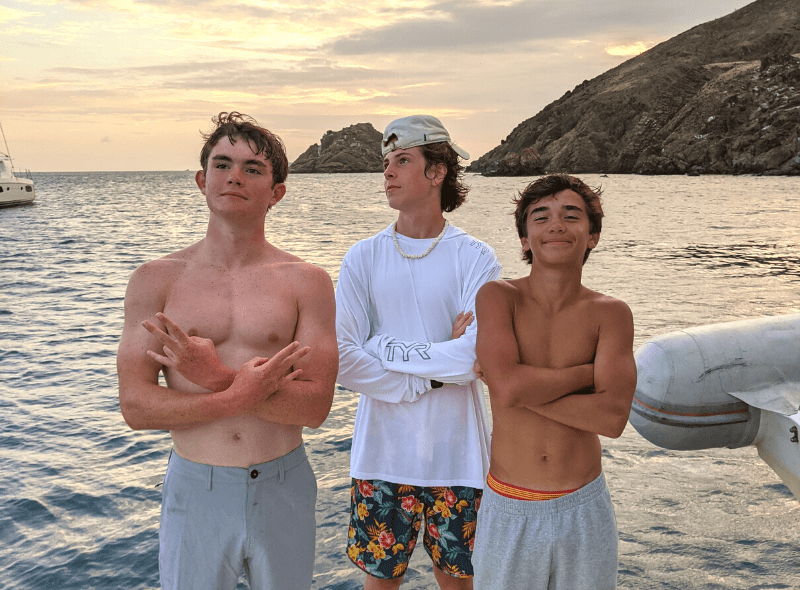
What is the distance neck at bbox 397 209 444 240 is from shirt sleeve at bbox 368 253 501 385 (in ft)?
1.52

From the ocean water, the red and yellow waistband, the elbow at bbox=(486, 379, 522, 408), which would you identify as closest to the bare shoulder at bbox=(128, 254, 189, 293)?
the elbow at bbox=(486, 379, 522, 408)

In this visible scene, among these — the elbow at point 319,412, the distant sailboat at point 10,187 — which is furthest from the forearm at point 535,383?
the distant sailboat at point 10,187

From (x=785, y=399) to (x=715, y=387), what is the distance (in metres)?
0.47

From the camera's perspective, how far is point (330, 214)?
1737 inches

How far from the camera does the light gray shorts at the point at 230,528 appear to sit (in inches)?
90.3

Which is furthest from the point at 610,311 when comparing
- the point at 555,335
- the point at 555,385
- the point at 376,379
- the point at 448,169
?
the point at 448,169

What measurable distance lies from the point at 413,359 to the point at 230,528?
982mm

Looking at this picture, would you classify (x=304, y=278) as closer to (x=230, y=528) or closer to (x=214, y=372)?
(x=214, y=372)

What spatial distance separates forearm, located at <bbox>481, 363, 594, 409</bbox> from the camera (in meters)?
2.42

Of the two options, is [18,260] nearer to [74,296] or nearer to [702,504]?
[74,296]

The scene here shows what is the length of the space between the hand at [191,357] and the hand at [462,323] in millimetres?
1067

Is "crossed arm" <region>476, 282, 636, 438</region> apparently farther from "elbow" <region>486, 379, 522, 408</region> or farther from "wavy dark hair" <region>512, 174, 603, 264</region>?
"wavy dark hair" <region>512, 174, 603, 264</region>

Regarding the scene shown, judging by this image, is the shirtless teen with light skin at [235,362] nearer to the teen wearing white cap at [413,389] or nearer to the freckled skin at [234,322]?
the freckled skin at [234,322]

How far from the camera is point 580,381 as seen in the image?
2.45 metres
